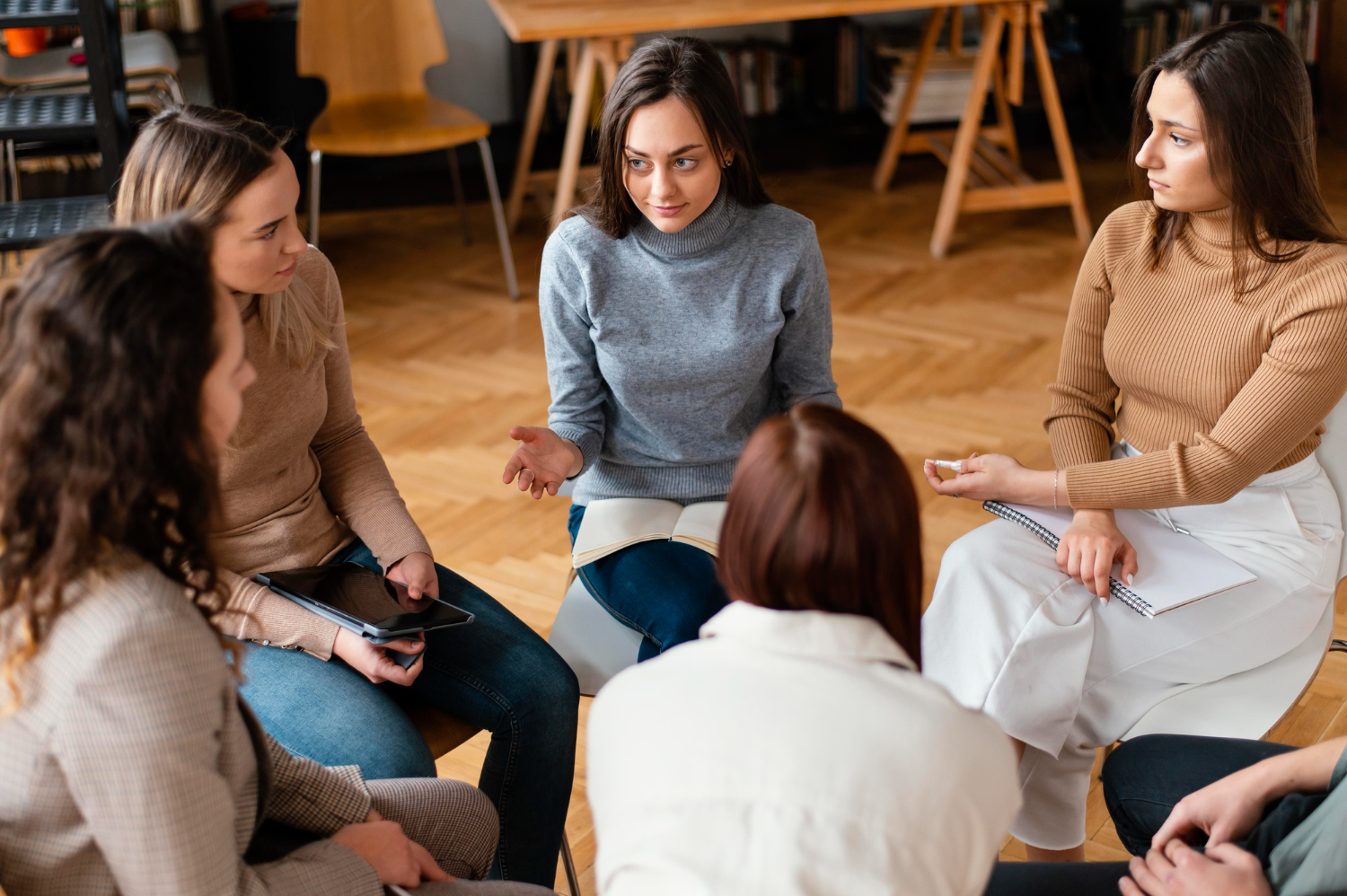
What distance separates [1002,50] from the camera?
4918mm

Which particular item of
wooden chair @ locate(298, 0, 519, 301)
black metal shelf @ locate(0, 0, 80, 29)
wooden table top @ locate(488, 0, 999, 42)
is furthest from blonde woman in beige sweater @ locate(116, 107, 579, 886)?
wooden chair @ locate(298, 0, 519, 301)

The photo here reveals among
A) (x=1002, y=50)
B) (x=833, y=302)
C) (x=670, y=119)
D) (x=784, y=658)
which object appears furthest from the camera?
(x=1002, y=50)

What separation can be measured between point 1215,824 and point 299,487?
43.7 inches

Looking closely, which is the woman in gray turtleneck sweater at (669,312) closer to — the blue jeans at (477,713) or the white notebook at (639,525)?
the white notebook at (639,525)

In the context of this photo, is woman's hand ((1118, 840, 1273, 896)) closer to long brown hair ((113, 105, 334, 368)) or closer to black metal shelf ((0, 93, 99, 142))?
long brown hair ((113, 105, 334, 368))

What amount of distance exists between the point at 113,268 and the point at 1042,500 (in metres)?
1.16

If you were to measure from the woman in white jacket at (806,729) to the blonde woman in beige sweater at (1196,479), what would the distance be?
1.96 feet

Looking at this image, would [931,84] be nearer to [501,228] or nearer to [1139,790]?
[501,228]

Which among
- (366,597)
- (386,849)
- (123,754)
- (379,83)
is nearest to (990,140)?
(379,83)

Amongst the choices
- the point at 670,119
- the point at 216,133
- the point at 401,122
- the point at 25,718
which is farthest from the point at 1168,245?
the point at 401,122

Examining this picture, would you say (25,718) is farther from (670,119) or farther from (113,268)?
(670,119)

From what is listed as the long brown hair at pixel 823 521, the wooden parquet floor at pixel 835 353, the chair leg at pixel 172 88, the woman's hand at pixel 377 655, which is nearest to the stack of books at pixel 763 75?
the wooden parquet floor at pixel 835 353

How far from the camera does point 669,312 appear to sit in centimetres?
169

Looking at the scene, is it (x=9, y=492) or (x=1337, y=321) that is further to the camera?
(x=1337, y=321)
